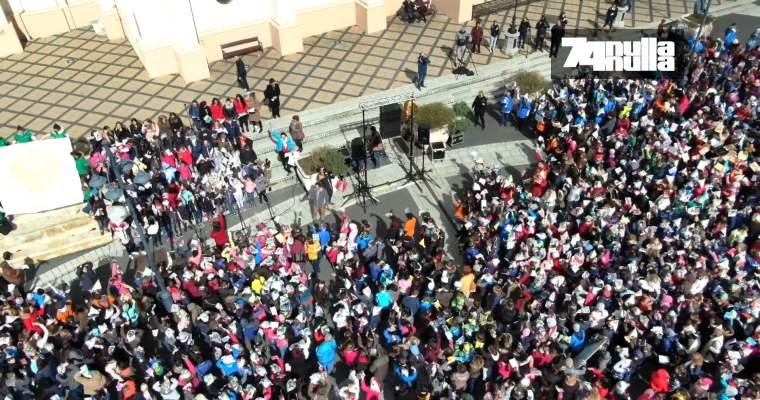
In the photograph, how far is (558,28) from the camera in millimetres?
20500

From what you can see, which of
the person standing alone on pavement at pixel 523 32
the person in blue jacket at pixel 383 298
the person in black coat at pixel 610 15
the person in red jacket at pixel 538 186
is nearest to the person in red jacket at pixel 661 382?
the person in blue jacket at pixel 383 298

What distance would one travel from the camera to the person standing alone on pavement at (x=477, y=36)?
20.4 meters

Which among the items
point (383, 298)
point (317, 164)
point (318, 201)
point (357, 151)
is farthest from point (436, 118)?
point (383, 298)

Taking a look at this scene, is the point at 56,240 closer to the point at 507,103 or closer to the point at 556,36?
the point at 507,103

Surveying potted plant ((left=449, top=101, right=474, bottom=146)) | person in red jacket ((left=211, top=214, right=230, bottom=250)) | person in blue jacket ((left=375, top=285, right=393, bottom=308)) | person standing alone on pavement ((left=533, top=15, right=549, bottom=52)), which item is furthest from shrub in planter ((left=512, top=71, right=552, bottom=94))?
person in red jacket ((left=211, top=214, right=230, bottom=250))

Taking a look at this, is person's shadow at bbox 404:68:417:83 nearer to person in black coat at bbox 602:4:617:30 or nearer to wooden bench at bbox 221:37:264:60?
wooden bench at bbox 221:37:264:60

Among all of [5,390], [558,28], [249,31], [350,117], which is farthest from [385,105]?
[5,390]

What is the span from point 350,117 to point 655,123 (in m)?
8.92

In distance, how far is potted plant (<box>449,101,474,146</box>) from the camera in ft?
57.0

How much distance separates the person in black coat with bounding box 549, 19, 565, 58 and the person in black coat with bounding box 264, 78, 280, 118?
1003cm

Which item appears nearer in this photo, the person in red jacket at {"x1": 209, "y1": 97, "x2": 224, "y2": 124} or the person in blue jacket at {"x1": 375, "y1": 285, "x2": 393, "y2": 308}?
the person in blue jacket at {"x1": 375, "y1": 285, "x2": 393, "y2": 308}

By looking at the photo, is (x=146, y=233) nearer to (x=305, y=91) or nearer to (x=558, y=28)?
(x=305, y=91)

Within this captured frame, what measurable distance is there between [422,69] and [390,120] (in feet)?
8.21

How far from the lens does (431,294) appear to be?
1188 cm
